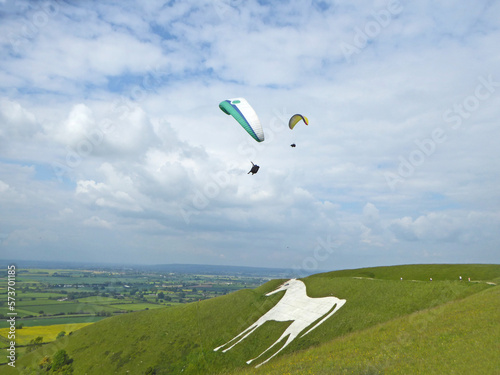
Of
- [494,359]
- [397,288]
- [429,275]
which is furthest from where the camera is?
[429,275]

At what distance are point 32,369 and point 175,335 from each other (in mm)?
23642

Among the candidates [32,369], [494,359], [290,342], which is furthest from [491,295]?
[32,369]

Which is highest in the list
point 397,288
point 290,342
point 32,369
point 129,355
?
point 397,288

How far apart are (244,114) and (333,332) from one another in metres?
29.3

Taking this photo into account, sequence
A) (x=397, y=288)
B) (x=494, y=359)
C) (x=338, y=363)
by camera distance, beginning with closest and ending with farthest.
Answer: (x=494, y=359) → (x=338, y=363) → (x=397, y=288)

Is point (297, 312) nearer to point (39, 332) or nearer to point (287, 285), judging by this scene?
point (287, 285)

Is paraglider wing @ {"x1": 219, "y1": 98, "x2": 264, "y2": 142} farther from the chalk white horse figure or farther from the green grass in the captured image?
the green grass

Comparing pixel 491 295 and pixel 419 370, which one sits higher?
pixel 491 295

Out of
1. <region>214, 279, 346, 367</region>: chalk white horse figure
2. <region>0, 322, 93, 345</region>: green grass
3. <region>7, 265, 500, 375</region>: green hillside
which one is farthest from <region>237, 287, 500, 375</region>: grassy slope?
<region>0, 322, 93, 345</region>: green grass

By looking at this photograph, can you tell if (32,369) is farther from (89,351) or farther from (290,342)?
(290,342)

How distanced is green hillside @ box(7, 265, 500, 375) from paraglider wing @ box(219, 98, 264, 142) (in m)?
24.6

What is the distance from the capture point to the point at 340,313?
41.6 meters

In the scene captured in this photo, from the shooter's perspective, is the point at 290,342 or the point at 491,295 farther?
the point at 290,342

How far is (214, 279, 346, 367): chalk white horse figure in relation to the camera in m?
41.0
